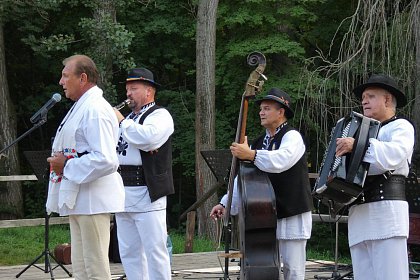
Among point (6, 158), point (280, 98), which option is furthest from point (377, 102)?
point (6, 158)

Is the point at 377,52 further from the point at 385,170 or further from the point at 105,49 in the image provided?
the point at 105,49

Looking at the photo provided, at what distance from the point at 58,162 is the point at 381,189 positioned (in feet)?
6.53

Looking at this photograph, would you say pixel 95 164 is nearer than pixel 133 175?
Yes

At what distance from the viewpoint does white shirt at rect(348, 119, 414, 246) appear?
5.04m

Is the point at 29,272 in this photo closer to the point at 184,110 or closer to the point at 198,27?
the point at 198,27

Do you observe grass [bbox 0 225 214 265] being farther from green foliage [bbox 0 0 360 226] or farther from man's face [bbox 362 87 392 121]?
man's face [bbox 362 87 392 121]

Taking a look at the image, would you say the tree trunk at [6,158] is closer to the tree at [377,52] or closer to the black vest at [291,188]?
the tree at [377,52]

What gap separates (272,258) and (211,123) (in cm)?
928

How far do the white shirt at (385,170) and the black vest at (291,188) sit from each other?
30.3 inches

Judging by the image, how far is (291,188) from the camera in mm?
6078

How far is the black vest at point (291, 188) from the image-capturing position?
19.7 feet

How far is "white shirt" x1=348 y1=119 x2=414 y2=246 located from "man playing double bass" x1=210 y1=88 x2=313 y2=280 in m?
0.77

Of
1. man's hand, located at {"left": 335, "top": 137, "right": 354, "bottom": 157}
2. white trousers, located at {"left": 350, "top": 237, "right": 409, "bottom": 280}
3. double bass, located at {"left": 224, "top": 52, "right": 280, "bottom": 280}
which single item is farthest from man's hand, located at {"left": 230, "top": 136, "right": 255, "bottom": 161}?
white trousers, located at {"left": 350, "top": 237, "right": 409, "bottom": 280}

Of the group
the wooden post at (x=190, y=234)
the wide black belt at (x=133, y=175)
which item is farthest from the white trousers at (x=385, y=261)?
the wooden post at (x=190, y=234)
